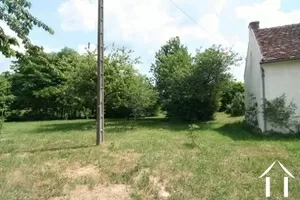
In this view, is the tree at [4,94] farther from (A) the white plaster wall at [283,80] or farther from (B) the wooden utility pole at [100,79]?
(A) the white plaster wall at [283,80]

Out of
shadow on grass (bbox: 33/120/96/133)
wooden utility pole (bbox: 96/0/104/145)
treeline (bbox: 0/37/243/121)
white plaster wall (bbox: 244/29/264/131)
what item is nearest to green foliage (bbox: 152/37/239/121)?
treeline (bbox: 0/37/243/121)

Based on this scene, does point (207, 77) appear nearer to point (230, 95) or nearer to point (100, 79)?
point (230, 95)

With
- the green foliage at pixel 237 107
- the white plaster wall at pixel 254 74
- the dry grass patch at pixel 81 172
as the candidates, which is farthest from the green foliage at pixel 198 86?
the dry grass patch at pixel 81 172

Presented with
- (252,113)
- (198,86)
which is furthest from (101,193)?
(198,86)

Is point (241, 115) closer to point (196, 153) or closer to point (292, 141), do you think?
point (292, 141)

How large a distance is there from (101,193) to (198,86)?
1562 centimetres

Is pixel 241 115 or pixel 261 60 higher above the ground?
pixel 261 60

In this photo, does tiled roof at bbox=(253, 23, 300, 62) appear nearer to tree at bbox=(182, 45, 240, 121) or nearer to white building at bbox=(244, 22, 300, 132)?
white building at bbox=(244, 22, 300, 132)

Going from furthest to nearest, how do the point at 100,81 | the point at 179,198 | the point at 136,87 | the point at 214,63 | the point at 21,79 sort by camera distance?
1. the point at 21,79
2. the point at 214,63
3. the point at 136,87
4. the point at 100,81
5. the point at 179,198

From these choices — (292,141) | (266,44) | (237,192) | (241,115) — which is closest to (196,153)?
(237,192)

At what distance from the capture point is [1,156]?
10078 mm

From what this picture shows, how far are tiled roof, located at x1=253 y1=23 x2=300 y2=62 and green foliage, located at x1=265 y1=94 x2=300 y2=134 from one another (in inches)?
69.9

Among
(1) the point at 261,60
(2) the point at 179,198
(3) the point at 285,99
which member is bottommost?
(2) the point at 179,198

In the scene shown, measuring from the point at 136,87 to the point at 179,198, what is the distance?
13.4 m
